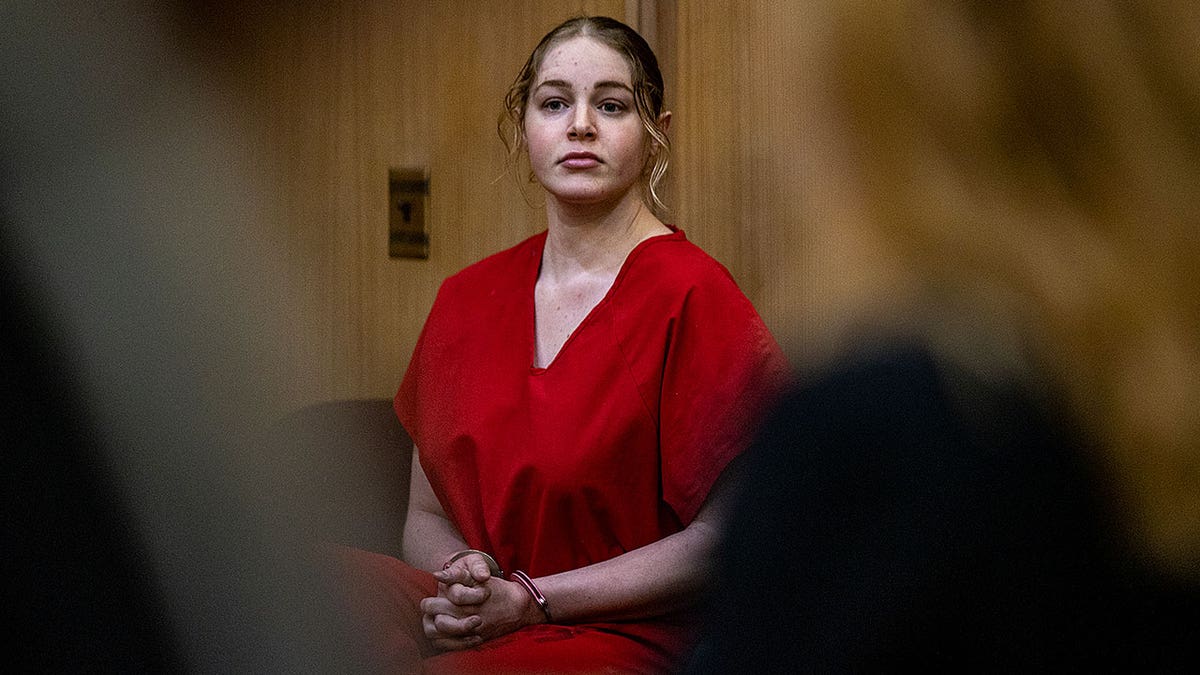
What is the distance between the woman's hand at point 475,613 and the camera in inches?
25.0

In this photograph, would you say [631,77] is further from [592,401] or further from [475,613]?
[475,613]

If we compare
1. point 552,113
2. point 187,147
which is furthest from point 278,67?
point 552,113

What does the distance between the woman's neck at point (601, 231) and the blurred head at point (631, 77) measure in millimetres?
22

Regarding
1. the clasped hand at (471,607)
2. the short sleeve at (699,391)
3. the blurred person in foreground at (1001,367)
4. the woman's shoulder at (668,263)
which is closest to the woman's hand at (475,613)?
the clasped hand at (471,607)

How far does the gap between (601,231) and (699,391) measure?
0.44 feet

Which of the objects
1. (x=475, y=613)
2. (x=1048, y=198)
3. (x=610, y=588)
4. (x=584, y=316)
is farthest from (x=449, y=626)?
(x=1048, y=198)

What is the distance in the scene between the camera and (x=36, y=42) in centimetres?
26

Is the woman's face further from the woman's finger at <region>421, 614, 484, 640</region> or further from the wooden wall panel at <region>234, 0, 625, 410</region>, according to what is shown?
the woman's finger at <region>421, 614, 484, 640</region>

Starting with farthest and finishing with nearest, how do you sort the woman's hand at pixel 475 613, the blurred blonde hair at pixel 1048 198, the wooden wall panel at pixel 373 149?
the woman's hand at pixel 475 613, the wooden wall panel at pixel 373 149, the blurred blonde hair at pixel 1048 198

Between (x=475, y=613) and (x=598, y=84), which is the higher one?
(x=598, y=84)

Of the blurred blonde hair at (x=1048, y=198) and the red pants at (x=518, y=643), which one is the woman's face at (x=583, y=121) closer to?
the red pants at (x=518, y=643)

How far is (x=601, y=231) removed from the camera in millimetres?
815

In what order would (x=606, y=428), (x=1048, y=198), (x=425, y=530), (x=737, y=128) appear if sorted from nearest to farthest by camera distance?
(x=1048, y=198) < (x=737, y=128) < (x=606, y=428) < (x=425, y=530)

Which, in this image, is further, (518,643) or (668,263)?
(668,263)
